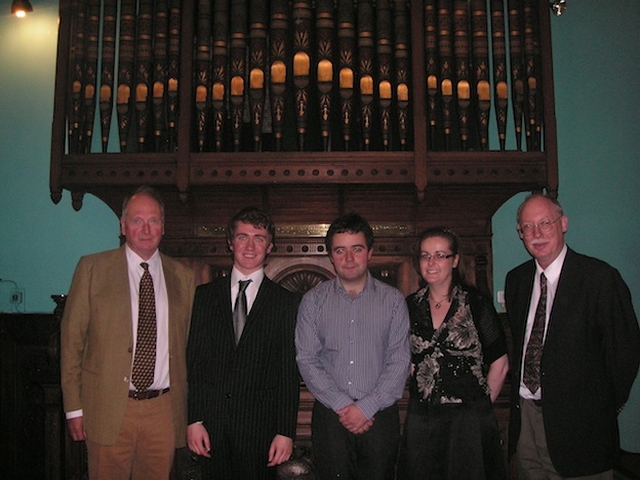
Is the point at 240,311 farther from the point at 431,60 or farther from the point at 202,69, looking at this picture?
the point at 431,60

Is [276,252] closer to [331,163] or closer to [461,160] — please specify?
[331,163]

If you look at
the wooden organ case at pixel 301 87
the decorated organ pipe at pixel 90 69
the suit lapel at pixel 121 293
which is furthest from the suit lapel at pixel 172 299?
the decorated organ pipe at pixel 90 69

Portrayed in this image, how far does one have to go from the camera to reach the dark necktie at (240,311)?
2244 mm

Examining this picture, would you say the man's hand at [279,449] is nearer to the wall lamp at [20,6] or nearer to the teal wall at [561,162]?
the teal wall at [561,162]

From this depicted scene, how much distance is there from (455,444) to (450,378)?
10.1 inches

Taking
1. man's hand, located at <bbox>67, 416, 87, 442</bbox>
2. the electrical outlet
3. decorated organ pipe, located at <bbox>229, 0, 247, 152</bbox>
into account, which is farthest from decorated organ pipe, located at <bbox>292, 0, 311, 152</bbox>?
the electrical outlet

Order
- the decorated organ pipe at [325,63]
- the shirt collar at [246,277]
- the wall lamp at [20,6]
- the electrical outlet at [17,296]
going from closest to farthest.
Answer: the shirt collar at [246,277] < the decorated organ pipe at [325,63] < the wall lamp at [20,6] < the electrical outlet at [17,296]

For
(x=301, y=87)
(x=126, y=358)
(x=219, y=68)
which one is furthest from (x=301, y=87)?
(x=126, y=358)

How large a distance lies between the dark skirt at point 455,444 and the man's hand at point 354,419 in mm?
206

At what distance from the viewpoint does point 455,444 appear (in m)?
2.14

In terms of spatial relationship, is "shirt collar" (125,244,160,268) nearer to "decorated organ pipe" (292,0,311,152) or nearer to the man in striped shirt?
the man in striped shirt

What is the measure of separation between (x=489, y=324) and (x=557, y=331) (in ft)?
0.85

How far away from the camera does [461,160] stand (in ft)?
10.5

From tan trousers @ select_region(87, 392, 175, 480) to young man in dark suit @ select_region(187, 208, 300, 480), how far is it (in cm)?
17
